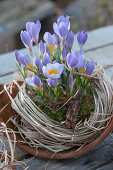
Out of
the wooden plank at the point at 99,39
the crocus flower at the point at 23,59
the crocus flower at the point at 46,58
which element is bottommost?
the crocus flower at the point at 46,58

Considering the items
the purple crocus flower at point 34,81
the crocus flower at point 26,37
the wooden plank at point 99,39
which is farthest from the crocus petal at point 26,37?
the wooden plank at point 99,39

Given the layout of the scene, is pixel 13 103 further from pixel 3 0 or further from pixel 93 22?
pixel 3 0

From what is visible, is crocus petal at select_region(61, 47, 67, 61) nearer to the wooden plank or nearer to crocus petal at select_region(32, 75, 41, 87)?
crocus petal at select_region(32, 75, 41, 87)

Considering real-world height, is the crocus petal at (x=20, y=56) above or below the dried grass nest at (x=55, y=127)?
above

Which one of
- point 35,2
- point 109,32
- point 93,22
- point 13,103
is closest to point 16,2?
point 35,2

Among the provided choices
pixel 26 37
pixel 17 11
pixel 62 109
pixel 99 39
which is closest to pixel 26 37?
pixel 26 37

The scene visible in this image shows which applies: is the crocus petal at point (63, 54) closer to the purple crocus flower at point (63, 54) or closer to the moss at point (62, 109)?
the purple crocus flower at point (63, 54)
